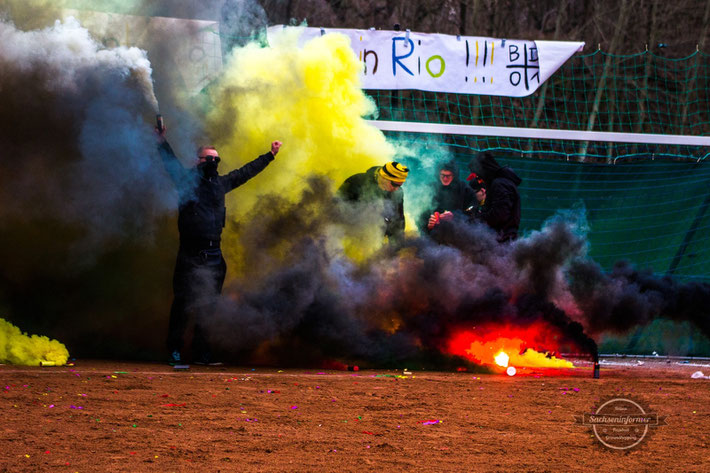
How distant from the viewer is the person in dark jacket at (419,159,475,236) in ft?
38.0

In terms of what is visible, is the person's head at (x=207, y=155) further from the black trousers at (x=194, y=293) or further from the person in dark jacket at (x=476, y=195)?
the person in dark jacket at (x=476, y=195)

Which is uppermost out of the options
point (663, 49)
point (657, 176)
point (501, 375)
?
point (663, 49)

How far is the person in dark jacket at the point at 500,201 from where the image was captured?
10.8m

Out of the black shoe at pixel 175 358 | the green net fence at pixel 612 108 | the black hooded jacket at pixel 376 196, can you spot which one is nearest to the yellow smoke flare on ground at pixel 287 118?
the black hooded jacket at pixel 376 196

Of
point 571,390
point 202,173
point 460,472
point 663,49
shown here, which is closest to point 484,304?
point 571,390

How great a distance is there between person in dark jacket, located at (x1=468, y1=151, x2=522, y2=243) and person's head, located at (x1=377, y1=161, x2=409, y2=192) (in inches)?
43.4

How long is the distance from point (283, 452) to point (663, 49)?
63.8ft

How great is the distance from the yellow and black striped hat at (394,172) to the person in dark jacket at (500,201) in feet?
3.64

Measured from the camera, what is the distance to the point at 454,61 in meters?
13.1

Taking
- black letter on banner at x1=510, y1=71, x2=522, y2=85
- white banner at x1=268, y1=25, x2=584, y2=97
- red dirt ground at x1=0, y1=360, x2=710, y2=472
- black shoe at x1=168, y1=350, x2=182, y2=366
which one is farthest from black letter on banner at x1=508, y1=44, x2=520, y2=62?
black shoe at x1=168, y1=350, x2=182, y2=366

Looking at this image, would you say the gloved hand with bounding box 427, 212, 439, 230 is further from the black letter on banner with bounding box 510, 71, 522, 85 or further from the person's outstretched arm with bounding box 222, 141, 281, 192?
the black letter on banner with bounding box 510, 71, 522, 85

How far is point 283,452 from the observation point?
6.19 metres

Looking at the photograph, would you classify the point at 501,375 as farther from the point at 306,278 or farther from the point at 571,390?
the point at 306,278

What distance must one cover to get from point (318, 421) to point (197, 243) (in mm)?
3255
